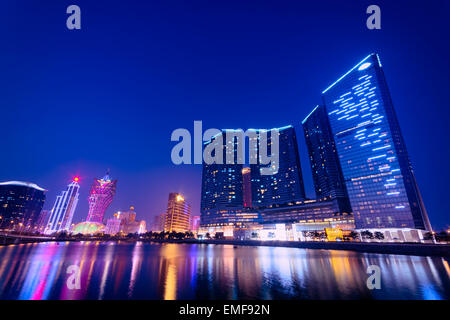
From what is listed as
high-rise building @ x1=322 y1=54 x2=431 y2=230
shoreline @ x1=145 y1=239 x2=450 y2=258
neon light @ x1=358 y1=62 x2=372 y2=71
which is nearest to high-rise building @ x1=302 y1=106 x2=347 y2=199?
high-rise building @ x1=322 y1=54 x2=431 y2=230

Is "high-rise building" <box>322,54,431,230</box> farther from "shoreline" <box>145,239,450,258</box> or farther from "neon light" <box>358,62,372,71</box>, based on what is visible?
"shoreline" <box>145,239,450,258</box>

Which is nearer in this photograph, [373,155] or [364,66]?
[373,155]

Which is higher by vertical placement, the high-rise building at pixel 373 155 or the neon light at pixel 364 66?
the neon light at pixel 364 66

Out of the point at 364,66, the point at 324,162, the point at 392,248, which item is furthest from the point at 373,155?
the point at 392,248

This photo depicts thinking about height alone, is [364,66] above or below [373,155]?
above

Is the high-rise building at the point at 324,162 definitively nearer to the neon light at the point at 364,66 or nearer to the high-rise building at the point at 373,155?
the high-rise building at the point at 373,155

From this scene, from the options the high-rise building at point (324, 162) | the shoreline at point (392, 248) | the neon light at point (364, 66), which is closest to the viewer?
the shoreline at point (392, 248)

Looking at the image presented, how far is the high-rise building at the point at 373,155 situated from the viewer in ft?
353

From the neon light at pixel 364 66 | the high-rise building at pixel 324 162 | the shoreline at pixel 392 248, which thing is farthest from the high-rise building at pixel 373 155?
the shoreline at pixel 392 248

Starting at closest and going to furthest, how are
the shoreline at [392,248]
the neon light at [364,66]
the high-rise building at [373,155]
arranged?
the shoreline at [392,248], the high-rise building at [373,155], the neon light at [364,66]

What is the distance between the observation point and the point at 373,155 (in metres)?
118

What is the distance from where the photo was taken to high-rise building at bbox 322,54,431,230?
10747cm

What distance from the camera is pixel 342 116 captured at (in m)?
139

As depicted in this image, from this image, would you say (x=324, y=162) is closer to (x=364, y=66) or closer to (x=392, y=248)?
(x=364, y=66)
